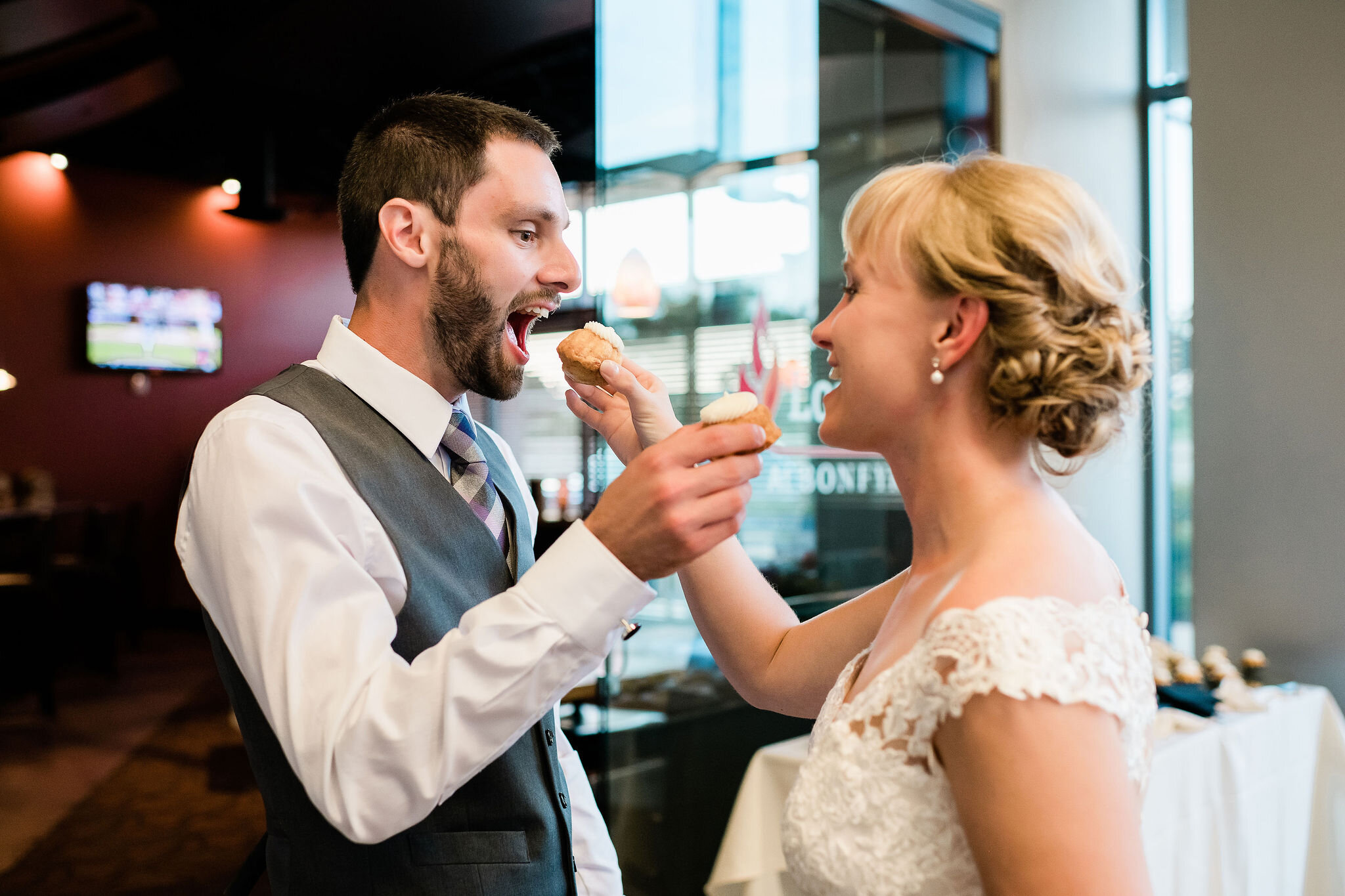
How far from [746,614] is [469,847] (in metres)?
0.58

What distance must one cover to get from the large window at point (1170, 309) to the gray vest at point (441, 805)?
4289 millimetres

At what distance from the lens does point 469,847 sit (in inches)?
47.0

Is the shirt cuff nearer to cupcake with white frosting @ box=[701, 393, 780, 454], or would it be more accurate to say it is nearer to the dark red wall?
cupcake with white frosting @ box=[701, 393, 780, 454]

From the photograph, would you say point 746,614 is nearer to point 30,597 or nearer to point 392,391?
point 392,391

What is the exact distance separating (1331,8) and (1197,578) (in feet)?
6.95

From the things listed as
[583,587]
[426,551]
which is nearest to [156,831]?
[426,551]

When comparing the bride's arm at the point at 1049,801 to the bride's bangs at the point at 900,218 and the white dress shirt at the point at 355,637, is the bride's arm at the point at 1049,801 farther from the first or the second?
the bride's bangs at the point at 900,218

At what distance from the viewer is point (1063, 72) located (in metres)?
4.41

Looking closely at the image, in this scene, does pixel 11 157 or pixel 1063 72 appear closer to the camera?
pixel 1063 72

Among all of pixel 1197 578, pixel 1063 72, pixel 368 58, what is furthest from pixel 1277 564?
pixel 368 58

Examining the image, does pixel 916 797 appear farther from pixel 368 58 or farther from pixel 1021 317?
pixel 368 58

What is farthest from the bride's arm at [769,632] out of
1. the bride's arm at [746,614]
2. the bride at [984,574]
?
the bride at [984,574]

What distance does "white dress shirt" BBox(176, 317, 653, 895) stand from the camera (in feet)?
3.22

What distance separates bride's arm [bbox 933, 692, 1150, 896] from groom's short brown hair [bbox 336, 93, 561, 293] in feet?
3.17
